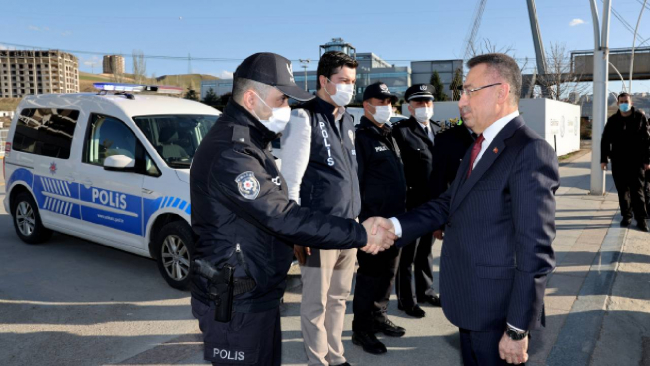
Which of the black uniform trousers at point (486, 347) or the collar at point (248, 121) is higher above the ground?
the collar at point (248, 121)

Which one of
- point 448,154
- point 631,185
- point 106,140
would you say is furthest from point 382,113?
point 631,185

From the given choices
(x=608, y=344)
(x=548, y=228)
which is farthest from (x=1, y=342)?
(x=608, y=344)

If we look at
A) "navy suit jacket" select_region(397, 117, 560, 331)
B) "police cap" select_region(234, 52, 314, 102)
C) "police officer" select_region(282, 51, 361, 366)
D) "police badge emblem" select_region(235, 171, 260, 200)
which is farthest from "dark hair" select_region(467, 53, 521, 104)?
"police officer" select_region(282, 51, 361, 366)

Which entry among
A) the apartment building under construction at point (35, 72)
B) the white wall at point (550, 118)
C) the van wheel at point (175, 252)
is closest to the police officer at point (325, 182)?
the van wheel at point (175, 252)

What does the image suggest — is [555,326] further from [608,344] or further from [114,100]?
[114,100]

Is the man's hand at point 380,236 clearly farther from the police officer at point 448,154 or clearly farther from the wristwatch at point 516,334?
the police officer at point 448,154

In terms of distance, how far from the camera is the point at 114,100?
19.5ft

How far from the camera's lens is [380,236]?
9.18 feet

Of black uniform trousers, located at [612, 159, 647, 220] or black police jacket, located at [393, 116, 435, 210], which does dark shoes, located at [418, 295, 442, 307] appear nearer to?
black police jacket, located at [393, 116, 435, 210]

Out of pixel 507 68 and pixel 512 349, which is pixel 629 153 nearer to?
pixel 507 68

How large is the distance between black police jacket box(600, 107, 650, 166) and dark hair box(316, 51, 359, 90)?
5.81 metres

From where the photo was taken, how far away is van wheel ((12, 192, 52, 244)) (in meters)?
6.83

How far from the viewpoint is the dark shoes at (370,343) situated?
388 centimetres

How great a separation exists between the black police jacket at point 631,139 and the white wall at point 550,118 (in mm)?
11167
